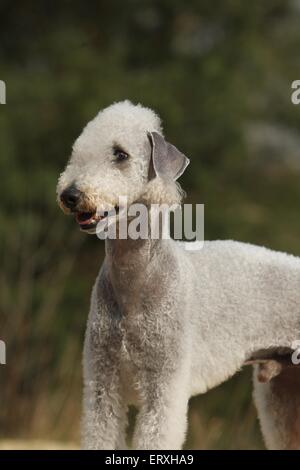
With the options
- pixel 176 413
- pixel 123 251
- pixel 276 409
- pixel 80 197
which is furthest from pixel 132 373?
pixel 276 409

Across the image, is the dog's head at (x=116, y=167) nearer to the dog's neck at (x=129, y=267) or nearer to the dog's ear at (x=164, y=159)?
the dog's ear at (x=164, y=159)

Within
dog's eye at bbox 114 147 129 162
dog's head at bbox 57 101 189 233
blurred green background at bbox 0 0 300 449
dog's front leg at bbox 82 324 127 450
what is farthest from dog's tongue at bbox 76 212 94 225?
blurred green background at bbox 0 0 300 449

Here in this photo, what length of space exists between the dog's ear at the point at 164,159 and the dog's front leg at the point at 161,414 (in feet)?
2.09

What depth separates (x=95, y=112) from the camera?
9.27 metres

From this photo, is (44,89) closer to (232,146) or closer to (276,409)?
(232,146)

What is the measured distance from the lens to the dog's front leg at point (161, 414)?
296cm

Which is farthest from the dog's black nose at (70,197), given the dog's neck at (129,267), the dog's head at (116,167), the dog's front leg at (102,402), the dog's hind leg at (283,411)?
the dog's hind leg at (283,411)

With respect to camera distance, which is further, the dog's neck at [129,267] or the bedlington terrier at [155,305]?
the dog's neck at [129,267]

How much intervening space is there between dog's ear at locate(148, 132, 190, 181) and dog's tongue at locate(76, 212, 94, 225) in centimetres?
26

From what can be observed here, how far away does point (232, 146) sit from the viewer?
33.0ft

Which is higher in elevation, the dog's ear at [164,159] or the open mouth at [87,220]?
the dog's ear at [164,159]

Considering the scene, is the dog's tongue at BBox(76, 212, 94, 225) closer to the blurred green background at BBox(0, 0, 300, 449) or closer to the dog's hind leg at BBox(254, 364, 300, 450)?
the dog's hind leg at BBox(254, 364, 300, 450)

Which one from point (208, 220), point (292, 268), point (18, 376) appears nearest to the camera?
point (292, 268)

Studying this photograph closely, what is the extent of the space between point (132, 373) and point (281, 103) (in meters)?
9.07
